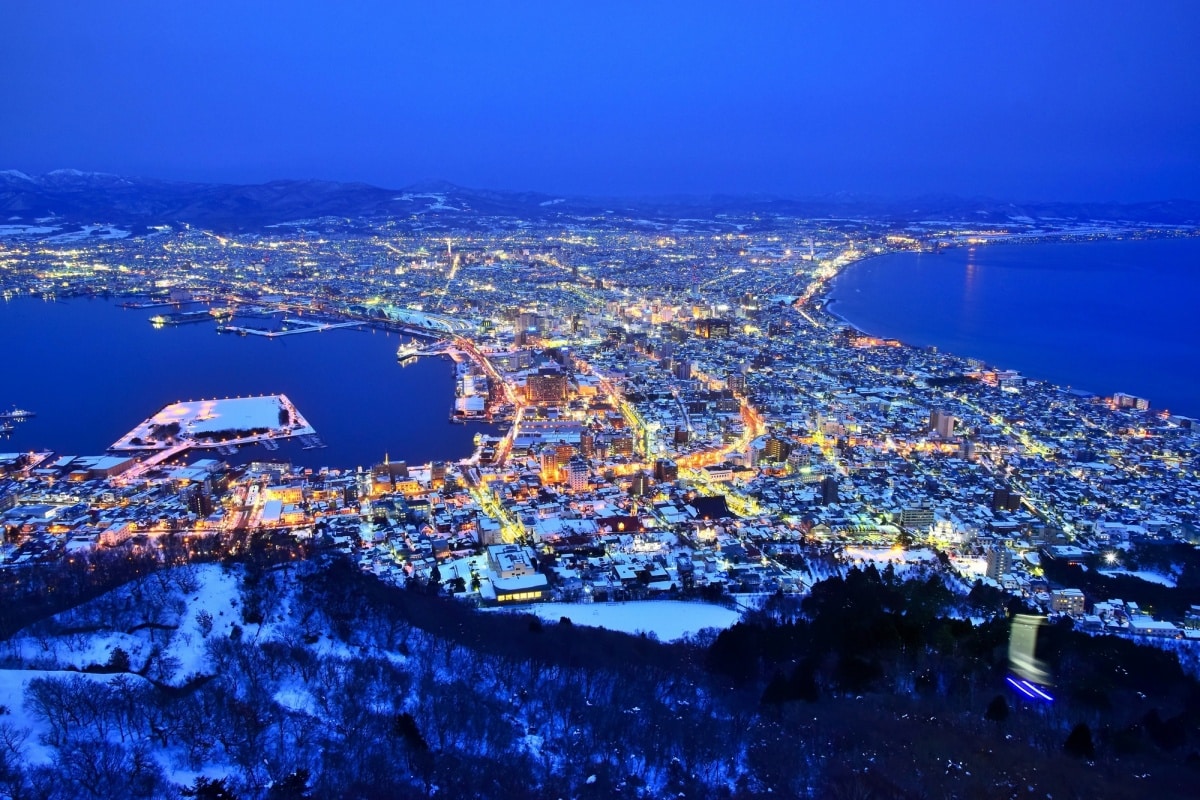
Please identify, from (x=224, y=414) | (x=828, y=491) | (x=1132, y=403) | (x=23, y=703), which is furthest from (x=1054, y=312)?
(x=23, y=703)

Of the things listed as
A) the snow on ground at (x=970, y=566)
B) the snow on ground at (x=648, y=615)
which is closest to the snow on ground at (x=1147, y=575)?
the snow on ground at (x=970, y=566)

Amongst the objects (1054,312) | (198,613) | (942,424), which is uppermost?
(198,613)

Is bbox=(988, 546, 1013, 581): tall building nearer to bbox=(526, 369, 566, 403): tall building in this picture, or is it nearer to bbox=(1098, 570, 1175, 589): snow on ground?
bbox=(1098, 570, 1175, 589): snow on ground

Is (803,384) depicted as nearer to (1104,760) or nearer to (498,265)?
(1104,760)

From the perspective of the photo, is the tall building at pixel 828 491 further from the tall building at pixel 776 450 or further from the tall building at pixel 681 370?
the tall building at pixel 681 370

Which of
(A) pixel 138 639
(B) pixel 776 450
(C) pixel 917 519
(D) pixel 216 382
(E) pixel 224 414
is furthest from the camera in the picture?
(D) pixel 216 382

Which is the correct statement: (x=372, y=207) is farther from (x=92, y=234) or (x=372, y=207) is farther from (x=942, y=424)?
(x=942, y=424)

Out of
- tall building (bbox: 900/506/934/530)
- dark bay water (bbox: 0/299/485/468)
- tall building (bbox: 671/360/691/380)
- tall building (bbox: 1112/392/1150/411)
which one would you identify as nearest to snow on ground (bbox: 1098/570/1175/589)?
tall building (bbox: 900/506/934/530)
